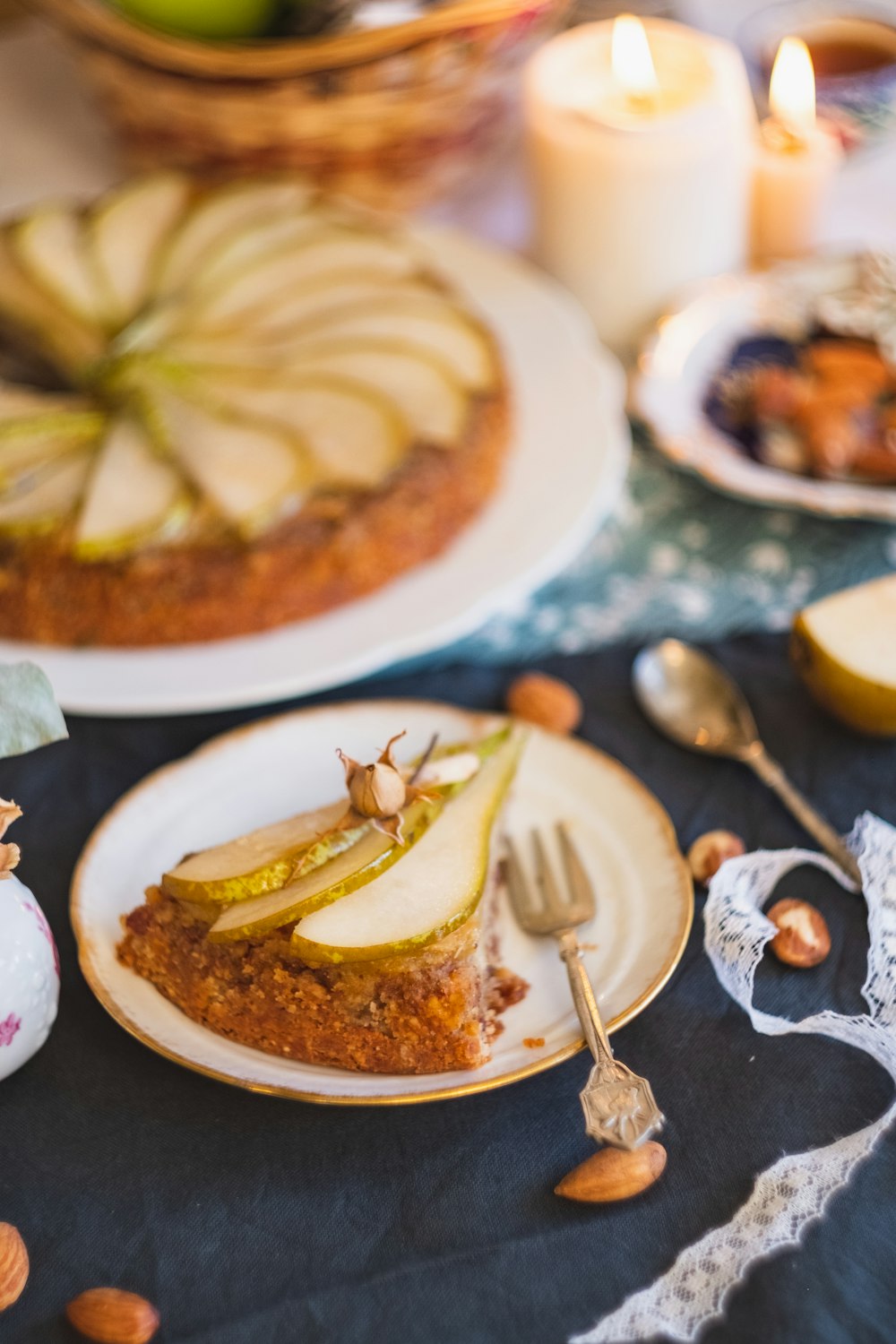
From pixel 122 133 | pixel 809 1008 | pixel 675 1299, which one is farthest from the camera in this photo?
pixel 122 133

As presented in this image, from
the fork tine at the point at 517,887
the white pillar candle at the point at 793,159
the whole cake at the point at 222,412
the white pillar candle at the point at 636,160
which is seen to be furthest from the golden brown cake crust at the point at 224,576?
the white pillar candle at the point at 793,159

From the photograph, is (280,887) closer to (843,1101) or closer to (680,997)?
(680,997)

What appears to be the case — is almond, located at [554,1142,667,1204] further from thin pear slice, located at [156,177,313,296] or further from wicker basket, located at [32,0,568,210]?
wicker basket, located at [32,0,568,210]

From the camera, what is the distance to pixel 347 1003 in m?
1.02

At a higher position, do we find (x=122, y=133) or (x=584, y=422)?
(x=122, y=133)

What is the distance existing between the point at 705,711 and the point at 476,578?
334 mm

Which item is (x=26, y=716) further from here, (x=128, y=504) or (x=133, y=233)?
(x=133, y=233)

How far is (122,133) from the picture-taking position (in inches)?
88.0

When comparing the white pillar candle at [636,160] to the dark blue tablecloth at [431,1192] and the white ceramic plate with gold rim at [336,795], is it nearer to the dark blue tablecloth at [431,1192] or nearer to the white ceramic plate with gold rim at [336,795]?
the white ceramic plate with gold rim at [336,795]

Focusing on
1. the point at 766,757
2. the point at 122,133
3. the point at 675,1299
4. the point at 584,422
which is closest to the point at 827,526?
the point at 584,422

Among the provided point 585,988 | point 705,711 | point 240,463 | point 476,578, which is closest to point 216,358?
point 240,463

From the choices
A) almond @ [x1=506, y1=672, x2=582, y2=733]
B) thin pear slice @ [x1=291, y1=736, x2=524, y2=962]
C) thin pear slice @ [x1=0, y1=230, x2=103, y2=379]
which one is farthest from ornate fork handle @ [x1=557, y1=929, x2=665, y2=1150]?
thin pear slice @ [x1=0, y1=230, x2=103, y2=379]

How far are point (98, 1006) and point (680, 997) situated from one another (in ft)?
1.72

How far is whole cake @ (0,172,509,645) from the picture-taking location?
152 cm
